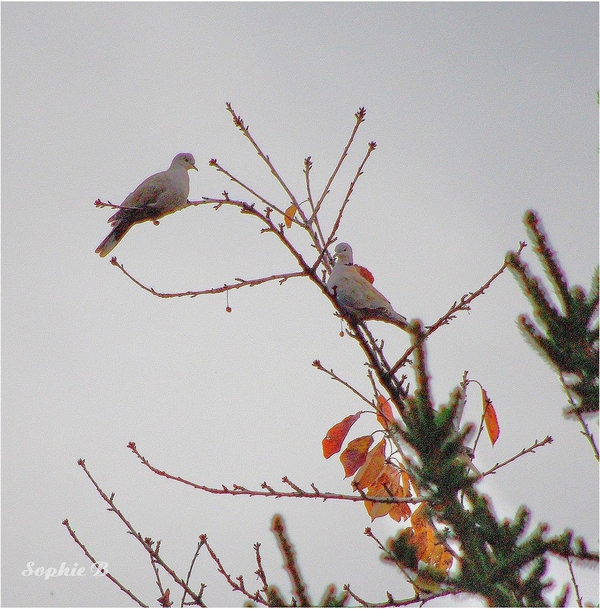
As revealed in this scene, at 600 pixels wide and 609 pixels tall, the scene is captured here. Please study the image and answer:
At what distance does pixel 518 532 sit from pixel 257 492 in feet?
4.40

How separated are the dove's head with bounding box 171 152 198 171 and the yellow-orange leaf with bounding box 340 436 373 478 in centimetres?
348

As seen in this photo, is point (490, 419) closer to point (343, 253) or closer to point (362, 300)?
point (362, 300)

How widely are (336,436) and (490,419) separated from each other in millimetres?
683

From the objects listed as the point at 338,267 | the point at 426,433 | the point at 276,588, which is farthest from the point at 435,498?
the point at 338,267

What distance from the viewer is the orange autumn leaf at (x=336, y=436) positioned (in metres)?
2.98

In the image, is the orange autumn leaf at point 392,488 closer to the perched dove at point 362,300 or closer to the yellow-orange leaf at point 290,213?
the yellow-orange leaf at point 290,213

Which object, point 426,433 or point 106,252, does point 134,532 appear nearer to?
point 426,433

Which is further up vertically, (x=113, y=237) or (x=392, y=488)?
(x=113, y=237)

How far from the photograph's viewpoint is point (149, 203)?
5.03 metres

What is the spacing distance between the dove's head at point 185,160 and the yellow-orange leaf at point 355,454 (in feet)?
11.4

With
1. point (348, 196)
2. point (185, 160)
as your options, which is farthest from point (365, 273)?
point (185, 160)

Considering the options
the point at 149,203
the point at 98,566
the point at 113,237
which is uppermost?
the point at 149,203

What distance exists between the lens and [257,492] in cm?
253

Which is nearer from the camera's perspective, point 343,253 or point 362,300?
point 362,300
